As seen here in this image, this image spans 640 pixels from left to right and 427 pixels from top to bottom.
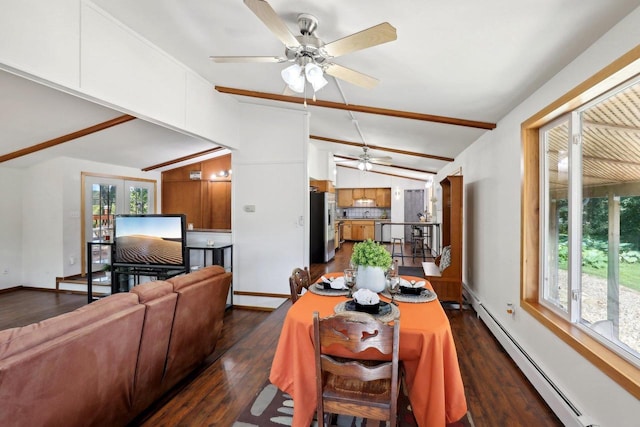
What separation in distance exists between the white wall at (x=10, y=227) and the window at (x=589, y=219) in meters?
7.71

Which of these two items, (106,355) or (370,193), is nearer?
(106,355)

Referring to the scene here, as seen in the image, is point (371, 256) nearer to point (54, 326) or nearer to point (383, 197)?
point (54, 326)

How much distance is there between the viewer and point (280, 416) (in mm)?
2064

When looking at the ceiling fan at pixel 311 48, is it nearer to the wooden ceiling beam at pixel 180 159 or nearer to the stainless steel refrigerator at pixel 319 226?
the wooden ceiling beam at pixel 180 159

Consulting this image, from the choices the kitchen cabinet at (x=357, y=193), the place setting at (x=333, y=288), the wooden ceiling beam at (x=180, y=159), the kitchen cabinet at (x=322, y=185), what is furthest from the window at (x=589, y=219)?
the kitchen cabinet at (x=357, y=193)

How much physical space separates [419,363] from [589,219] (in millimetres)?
1492

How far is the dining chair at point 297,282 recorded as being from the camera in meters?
2.32

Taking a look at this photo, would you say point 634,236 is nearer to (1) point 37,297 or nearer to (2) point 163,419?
(2) point 163,419

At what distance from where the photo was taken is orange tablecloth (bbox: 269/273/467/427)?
1.57 m

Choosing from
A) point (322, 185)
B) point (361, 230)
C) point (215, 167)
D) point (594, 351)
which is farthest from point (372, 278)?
point (361, 230)

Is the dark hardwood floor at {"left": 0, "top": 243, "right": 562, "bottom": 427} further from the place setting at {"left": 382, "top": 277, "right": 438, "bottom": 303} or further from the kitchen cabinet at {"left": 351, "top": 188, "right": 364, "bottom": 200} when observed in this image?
the kitchen cabinet at {"left": 351, "top": 188, "right": 364, "bottom": 200}

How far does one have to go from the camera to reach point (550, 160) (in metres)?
2.48

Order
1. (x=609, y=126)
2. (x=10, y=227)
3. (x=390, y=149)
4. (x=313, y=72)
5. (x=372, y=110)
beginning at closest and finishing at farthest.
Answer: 1. (x=609, y=126)
2. (x=313, y=72)
3. (x=372, y=110)
4. (x=10, y=227)
5. (x=390, y=149)

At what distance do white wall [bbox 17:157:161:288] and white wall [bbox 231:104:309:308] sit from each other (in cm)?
327
